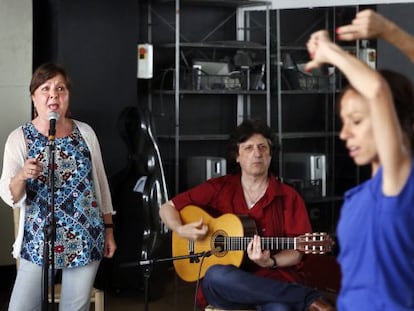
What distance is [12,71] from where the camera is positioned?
4.96 metres

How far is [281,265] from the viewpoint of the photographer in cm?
326

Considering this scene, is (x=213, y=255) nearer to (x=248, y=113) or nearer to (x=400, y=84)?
(x=400, y=84)

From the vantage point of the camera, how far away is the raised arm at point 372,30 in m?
1.67

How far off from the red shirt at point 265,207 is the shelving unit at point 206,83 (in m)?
2.05

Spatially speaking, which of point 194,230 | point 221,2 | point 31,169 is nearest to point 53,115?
point 31,169

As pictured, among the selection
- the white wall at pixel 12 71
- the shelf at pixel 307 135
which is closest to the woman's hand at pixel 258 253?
the white wall at pixel 12 71

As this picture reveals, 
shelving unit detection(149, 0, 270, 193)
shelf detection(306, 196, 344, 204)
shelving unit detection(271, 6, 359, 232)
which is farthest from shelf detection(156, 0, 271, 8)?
shelf detection(306, 196, 344, 204)

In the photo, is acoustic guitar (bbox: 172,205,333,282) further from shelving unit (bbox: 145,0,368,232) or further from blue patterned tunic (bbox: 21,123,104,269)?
shelving unit (bbox: 145,0,368,232)

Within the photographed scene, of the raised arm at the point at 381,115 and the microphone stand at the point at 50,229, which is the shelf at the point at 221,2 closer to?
the microphone stand at the point at 50,229

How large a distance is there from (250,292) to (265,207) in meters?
0.40

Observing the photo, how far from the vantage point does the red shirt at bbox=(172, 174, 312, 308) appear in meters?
3.31

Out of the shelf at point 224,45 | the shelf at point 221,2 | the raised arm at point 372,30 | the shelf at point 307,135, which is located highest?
the shelf at point 221,2

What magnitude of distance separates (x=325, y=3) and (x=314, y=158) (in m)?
1.15

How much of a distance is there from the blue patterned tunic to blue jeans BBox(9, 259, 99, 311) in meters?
0.04
